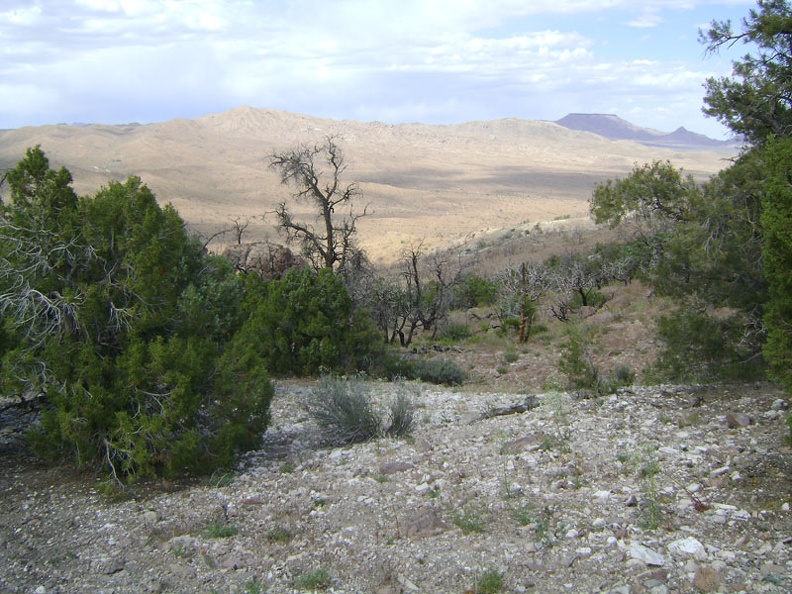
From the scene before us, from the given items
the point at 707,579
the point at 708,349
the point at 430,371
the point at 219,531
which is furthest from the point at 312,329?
the point at 707,579

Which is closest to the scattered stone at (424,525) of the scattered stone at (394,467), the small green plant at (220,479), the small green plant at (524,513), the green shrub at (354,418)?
the small green plant at (524,513)

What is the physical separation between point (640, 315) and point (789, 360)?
480 inches

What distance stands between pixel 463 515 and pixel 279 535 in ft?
4.85

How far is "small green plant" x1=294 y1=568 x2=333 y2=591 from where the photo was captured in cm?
511

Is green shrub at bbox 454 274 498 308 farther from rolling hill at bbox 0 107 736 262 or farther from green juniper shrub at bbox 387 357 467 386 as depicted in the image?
rolling hill at bbox 0 107 736 262

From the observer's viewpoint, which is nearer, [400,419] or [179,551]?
[179,551]

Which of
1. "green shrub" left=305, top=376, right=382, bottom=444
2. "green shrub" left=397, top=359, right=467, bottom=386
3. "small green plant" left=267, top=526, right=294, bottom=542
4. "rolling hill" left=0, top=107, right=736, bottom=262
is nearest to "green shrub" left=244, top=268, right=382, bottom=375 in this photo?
"green shrub" left=397, top=359, right=467, bottom=386

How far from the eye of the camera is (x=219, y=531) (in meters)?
6.03

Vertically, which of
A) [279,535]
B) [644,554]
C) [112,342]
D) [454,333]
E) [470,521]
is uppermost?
[112,342]

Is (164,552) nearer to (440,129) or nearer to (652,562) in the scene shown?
(652,562)

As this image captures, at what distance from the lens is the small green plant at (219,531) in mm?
6000

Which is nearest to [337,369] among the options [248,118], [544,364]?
[544,364]

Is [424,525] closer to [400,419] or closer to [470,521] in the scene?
[470,521]

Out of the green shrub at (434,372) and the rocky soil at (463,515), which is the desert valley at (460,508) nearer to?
the rocky soil at (463,515)
